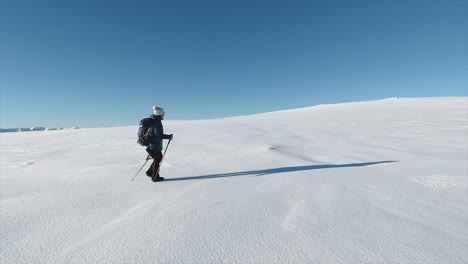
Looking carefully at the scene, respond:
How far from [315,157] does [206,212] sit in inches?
198

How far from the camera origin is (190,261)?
89.3 inches

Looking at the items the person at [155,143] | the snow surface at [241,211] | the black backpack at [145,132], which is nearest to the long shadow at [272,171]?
the snow surface at [241,211]

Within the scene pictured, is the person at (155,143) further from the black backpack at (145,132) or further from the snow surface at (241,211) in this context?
the snow surface at (241,211)

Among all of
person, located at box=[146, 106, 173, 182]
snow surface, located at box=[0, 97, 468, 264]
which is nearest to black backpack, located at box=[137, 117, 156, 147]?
person, located at box=[146, 106, 173, 182]

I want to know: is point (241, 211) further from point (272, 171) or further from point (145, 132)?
point (145, 132)

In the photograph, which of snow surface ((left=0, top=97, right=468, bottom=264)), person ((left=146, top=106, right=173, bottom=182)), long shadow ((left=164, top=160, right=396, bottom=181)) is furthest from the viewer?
long shadow ((left=164, top=160, right=396, bottom=181))

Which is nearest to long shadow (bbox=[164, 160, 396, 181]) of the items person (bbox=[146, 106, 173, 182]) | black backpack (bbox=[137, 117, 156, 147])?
person (bbox=[146, 106, 173, 182])

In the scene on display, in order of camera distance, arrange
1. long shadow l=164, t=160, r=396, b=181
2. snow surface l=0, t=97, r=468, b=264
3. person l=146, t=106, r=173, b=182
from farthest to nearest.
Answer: long shadow l=164, t=160, r=396, b=181 < person l=146, t=106, r=173, b=182 < snow surface l=0, t=97, r=468, b=264

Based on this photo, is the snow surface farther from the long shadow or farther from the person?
the person

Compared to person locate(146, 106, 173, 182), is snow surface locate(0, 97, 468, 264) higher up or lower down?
lower down

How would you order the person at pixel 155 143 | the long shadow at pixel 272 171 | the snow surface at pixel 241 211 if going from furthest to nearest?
1. the long shadow at pixel 272 171
2. the person at pixel 155 143
3. the snow surface at pixel 241 211

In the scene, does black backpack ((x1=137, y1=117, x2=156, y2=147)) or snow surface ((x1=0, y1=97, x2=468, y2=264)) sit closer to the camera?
snow surface ((x1=0, y1=97, x2=468, y2=264))

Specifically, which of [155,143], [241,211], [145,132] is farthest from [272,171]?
[145,132]

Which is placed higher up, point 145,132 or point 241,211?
point 145,132
